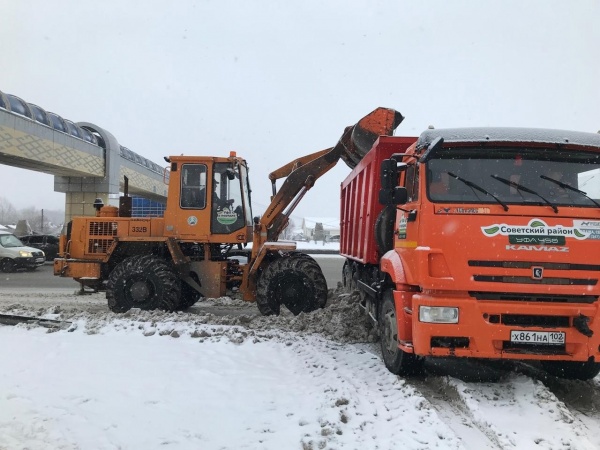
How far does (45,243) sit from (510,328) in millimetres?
23240

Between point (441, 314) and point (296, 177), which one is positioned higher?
point (296, 177)

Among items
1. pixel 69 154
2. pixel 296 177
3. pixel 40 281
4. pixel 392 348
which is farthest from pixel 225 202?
pixel 69 154

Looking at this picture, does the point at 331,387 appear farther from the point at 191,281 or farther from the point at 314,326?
the point at 191,281

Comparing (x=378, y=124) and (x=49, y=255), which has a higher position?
(x=378, y=124)

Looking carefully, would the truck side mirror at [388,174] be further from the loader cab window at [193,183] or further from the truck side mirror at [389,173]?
the loader cab window at [193,183]

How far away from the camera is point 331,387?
477 cm

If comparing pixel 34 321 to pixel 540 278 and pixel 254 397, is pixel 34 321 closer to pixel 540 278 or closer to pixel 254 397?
pixel 254 397

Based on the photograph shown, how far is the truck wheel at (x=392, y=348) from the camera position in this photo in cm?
507

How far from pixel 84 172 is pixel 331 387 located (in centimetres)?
2278

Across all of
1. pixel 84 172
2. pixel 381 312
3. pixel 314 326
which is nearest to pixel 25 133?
pixel 84 172

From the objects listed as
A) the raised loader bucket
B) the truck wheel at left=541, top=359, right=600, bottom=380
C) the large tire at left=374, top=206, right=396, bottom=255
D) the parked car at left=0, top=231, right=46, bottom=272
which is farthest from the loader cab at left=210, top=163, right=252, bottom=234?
the parked car at left=0, top=231, right=46, bottom=272

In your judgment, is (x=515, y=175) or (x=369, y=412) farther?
(x=515, y=175)

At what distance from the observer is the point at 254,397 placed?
4.57 metres

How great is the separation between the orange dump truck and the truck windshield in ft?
0.03
